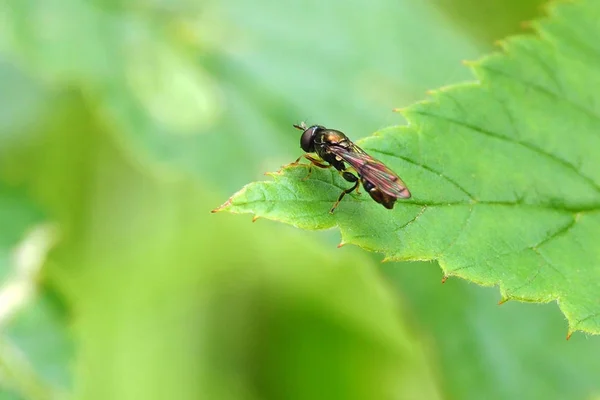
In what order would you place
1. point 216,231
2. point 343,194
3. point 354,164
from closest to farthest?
point 343,194 < point 354,164 < point 216,231

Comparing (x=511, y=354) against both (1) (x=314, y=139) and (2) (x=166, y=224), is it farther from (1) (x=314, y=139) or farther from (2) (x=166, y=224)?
(2) (x=166, y=224)

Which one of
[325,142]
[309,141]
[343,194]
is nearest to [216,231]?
[309,141]

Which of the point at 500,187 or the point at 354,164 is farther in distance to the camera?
the point at 354,164

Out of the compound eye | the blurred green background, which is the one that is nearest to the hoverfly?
the compound eye

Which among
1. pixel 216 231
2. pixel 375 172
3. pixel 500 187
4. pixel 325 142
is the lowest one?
pixel 500 187

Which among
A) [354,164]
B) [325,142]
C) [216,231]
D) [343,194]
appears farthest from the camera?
[216,231]

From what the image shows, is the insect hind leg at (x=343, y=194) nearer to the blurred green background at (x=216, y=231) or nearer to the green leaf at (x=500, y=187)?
the green leaf at (x=500, y=187)

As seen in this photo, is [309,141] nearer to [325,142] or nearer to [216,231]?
[325,142]

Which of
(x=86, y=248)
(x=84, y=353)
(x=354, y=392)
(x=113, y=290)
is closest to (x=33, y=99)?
(x=86, y=248)
